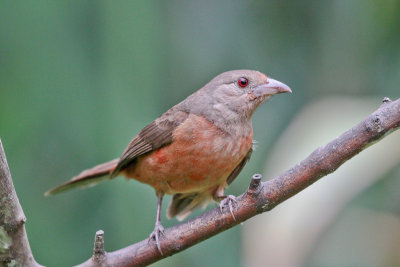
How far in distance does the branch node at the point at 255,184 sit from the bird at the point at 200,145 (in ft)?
2.49

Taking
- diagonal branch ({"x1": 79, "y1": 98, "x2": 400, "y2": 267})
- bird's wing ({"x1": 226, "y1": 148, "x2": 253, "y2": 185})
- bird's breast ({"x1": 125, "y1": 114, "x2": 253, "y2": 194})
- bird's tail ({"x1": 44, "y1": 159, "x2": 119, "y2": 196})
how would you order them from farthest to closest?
bird's tail ({"x1": 44, "y1": 159, "x2": 119, "y2": 196}) → bird's wing ({"x1": 226, "y1": 148, "x2": 253, "y2": 185}) → bird's breast ({"x1": 125, "y1": 114, "x2": 253, "y2": 194}) → diagonal branch ({"x1": 79, "y1": 98, "x2": 400, "y2": 267})

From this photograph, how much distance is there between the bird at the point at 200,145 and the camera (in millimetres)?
3555

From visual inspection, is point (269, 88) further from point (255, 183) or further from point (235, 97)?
point (255, 183)

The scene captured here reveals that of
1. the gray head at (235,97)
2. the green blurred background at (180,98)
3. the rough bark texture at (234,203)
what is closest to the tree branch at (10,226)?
the rough bark texture at (234,203)

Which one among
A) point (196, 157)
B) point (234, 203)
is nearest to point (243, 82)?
point (196, 157)

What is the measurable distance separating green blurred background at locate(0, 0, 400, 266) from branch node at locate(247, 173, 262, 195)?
110 cm

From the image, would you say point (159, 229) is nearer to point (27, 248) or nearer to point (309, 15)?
point (27, 248)

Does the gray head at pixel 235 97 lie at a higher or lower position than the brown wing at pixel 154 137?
higher

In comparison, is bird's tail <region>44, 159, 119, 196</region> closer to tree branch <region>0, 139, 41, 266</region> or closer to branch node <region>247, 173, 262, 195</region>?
tree branch <region>0, 139, 41, 266</region>

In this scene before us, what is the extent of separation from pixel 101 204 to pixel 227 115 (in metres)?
1.66

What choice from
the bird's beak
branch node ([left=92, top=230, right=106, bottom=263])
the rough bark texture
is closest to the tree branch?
the rough bark texture

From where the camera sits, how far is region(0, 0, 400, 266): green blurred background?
4.23 meters

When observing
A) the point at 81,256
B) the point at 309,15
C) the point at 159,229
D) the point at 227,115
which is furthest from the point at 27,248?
the point at 309,15

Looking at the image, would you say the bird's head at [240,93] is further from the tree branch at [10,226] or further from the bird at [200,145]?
the tree branch at [10,226]
